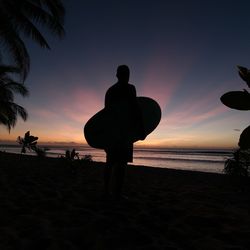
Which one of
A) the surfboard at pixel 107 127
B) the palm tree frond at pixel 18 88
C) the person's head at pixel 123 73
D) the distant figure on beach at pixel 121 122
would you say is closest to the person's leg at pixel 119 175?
the distant figure on beach at pixel 121 122

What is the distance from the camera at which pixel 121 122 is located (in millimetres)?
A: 3482

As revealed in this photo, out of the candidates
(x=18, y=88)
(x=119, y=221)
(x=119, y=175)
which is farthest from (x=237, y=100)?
(x=18, y=88)

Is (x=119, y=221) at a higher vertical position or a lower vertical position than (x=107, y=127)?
lower

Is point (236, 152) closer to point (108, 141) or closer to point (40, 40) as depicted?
point (108, 141)

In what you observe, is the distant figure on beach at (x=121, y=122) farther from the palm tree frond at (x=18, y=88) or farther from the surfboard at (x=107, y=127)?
the palm tree frond at (x=18, y=88)

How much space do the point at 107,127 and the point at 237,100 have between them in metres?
1.69

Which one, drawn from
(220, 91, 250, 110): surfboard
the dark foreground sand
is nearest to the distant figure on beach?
the dark foreground sand

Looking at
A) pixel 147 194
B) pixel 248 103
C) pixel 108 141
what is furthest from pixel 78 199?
pixel 248 103

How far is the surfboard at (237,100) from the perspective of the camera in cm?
228

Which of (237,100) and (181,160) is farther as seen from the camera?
(181,160)

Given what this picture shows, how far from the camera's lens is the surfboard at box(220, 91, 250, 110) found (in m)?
2.28

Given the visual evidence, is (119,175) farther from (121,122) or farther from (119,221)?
(119,221)

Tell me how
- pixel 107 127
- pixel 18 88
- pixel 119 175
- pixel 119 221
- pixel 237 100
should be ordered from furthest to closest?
1. pixel 18 88
2. pixel 107 127
3. pixel 119 175
4. pixel 119 221
5. pixel 237 100

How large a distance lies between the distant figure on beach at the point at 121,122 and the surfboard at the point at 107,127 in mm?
46
